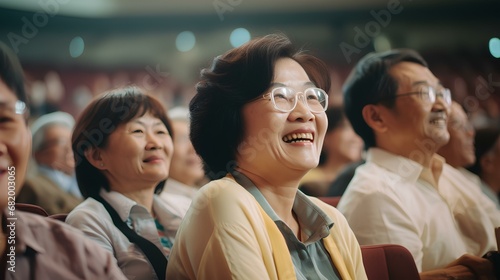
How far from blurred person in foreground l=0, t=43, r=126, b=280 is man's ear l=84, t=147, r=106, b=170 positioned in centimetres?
24

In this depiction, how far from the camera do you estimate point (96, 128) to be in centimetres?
186

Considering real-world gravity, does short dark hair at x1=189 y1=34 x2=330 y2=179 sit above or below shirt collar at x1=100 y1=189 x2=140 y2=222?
above

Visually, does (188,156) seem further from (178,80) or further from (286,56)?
(286,56)

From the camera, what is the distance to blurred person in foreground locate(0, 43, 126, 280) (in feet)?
5.08

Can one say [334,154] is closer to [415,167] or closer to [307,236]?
[415,167]

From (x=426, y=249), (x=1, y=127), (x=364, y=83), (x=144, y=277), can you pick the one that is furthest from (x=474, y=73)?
(x=1, y=127)

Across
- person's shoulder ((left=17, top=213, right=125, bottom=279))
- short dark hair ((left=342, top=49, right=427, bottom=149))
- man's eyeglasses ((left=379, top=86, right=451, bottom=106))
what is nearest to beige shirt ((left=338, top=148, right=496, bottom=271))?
short dark hair ((left=342, top=49, right=427, bottom=149))

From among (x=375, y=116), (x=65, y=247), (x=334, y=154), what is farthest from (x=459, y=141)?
(x=65, y=247)

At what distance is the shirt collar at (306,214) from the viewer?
1.73 m

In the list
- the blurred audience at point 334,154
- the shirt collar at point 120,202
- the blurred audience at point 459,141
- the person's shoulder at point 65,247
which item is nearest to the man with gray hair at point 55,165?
the shirt collar at point 120,202

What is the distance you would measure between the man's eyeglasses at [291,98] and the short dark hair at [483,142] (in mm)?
1135

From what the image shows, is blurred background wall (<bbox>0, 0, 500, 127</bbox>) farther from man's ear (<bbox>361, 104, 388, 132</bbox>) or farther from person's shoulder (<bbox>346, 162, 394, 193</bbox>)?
person's shoulder (<bbox>346, 162, 394, 193</bbox>)

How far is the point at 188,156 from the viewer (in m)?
2.36

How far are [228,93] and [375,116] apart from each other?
776 millimetres
